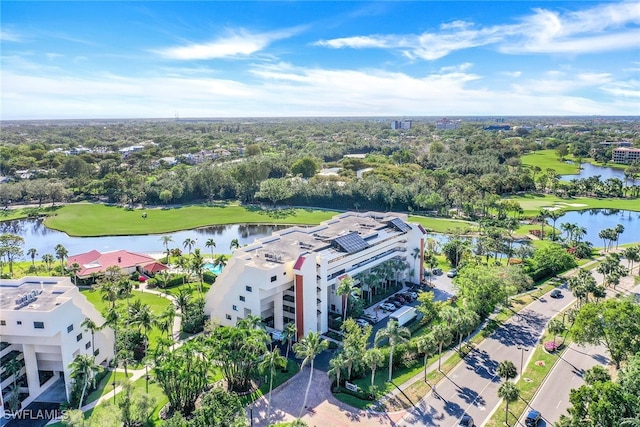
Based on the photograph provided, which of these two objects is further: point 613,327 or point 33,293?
point 613,327

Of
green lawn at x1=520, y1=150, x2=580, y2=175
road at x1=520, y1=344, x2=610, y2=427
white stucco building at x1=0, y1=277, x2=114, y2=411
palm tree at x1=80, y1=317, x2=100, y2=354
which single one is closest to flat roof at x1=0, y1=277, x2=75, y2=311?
white stucco building at x1=0, y1=277, x2=114, y2=411

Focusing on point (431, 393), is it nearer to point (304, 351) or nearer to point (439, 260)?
point (304, 351)

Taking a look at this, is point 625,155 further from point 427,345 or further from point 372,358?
point 372,358

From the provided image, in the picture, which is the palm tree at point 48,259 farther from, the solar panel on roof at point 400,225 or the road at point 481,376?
the road at point 481,376

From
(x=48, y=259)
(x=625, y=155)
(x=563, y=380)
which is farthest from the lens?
(x=625, y=155)

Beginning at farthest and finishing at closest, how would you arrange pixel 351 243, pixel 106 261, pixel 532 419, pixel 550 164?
1. pixel 550 164
2. pixel 106 261
3. pixel 351 243
4. pixel 532 419

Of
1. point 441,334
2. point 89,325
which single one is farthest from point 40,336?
point 441,334

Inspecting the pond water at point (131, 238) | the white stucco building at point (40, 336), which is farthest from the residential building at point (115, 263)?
the white stucco building at point (40, 336)
